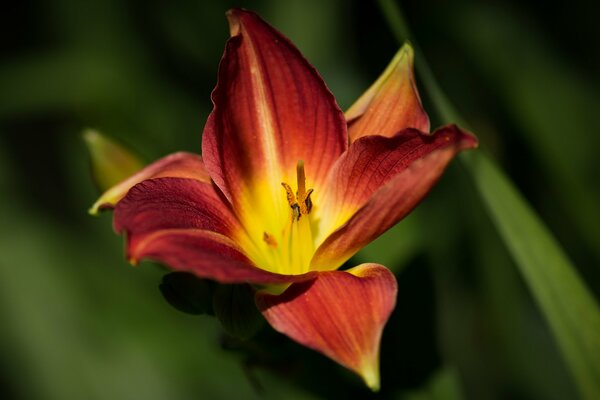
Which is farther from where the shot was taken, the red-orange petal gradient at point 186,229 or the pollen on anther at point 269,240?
the pollen on anther at point 269,240

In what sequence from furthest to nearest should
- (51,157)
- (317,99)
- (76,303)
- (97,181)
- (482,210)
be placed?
(51,157)
(76,303)
(482,210)
(97,181)
(317,99)

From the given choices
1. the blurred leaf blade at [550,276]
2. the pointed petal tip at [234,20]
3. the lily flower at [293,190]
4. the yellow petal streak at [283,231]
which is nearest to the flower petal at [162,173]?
the lily flower at [293,190]

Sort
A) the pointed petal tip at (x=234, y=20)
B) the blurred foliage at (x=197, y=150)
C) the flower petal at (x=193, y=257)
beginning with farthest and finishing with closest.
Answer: the blurred foliage at (x=197, y=150) < the pointed petal tip at (x=234, y=20) < the flower petal at (x=193, y=257)

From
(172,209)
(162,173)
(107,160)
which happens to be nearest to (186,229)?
(172,209)

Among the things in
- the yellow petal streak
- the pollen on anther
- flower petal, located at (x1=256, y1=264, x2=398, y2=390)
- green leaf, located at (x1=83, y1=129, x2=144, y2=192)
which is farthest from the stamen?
green leaf, located at (x1=83, y1=129, x2=144, y2=192)

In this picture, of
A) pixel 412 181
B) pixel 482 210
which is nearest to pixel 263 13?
pixel 482 210

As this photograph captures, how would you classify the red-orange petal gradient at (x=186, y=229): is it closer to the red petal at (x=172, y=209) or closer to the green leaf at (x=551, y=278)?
the red petal at (x=172, y=209)

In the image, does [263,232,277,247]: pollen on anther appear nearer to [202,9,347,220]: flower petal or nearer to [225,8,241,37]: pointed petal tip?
[202,9,347,220]: flower petal

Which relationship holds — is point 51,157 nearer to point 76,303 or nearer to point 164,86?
point 164,86
